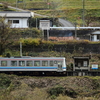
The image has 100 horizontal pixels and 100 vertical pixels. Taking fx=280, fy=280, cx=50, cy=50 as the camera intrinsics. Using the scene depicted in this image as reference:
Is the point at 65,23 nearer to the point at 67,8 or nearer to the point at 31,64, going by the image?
the point at 67,8

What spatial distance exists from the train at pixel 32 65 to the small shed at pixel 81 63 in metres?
1.52

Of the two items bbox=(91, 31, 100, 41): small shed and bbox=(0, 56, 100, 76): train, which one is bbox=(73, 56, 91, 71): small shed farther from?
bbox=(91, 31, 100, 41): small shed

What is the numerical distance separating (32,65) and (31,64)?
0.12 m

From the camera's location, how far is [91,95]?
17453 mm

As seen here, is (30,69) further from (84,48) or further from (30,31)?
(30,31)

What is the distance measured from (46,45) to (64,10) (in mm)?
23249

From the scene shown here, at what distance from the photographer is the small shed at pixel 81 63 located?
2458cm

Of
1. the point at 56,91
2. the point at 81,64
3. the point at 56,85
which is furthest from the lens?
the point at 81,64

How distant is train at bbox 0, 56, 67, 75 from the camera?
23734 millimetres

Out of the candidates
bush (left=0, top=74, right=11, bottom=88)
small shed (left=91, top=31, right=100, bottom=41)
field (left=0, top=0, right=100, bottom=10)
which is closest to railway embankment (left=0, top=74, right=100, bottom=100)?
bush (left=0, top=74, right=11, bottom=88)

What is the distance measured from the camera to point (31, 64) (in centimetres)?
2398

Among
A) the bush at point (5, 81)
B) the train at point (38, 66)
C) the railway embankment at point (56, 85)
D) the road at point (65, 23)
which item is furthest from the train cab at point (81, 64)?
the road at point (65, 23)

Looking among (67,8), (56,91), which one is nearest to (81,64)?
(56,91)

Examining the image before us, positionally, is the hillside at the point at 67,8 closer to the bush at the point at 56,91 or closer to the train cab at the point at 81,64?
the train cab at the point at 81,64
